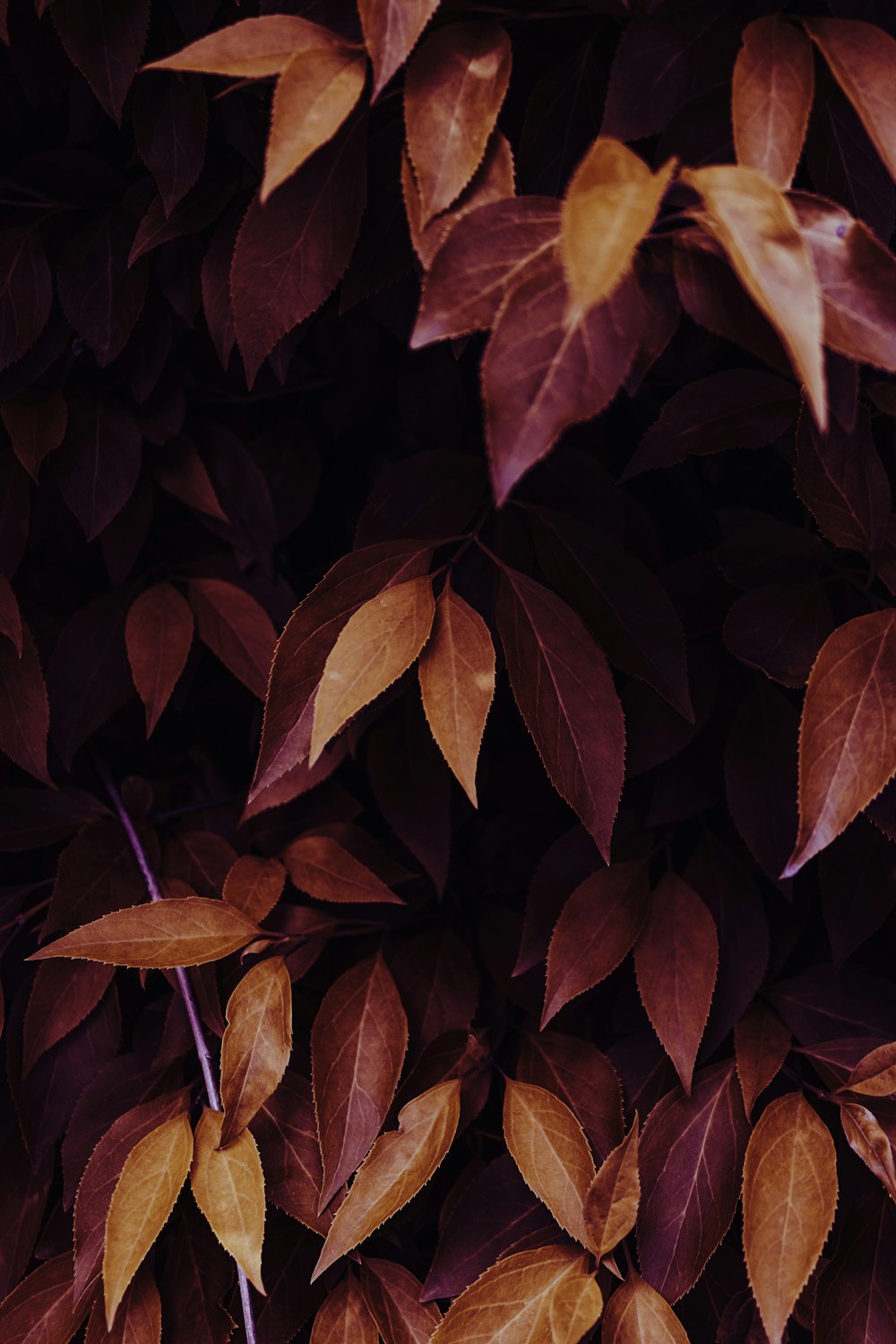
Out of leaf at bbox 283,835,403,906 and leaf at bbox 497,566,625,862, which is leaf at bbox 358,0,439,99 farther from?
leaf at bbox 283,835,403,906

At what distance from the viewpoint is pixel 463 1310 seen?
59 cm

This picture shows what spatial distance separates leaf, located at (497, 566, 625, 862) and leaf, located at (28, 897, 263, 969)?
9.0 inches

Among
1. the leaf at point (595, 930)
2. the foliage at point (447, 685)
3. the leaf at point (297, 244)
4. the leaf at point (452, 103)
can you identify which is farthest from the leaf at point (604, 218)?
the leaf at point (595, 930)

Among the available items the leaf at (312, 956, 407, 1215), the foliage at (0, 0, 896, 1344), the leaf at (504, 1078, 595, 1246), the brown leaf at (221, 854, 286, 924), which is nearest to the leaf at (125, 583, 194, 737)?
the foliage at (0, 0, 896, 1344)

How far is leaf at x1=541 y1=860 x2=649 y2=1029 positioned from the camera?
0.65m

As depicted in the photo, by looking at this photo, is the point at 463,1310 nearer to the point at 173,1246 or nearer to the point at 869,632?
the point at 173,1246

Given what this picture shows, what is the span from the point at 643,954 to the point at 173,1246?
364 millimetres

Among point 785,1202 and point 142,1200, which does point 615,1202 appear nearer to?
point 785,1202

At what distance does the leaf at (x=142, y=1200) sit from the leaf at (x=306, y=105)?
0.52m

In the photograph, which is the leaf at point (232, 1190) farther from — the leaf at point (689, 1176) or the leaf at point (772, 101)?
the leaf at point (772, 101)

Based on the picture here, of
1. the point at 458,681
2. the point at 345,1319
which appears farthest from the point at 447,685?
the point at 345,1319

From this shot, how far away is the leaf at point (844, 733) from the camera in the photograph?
19.8 inches

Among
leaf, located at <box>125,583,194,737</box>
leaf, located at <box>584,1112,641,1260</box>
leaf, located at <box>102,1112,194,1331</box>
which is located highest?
leaf, located at <box>125,583,194,737</box>

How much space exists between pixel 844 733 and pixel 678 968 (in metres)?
0.20
